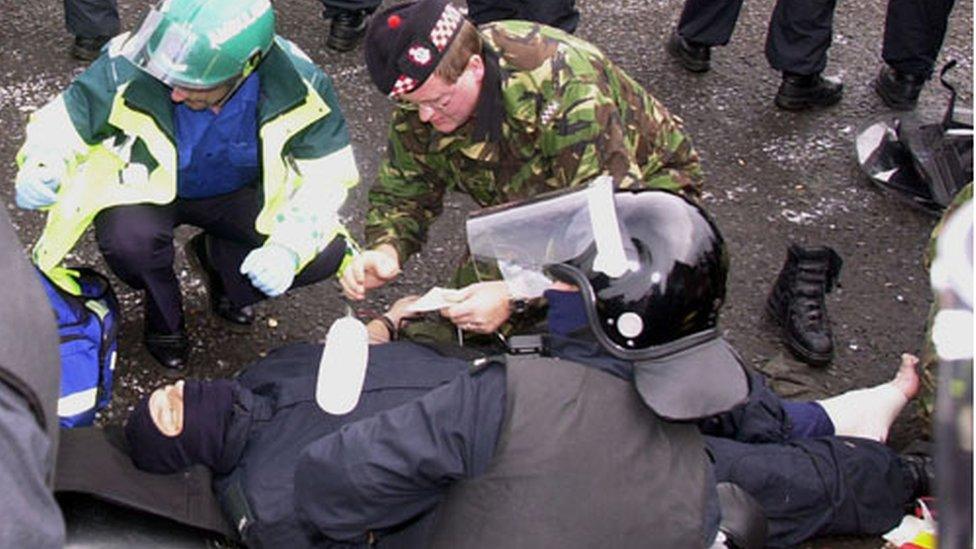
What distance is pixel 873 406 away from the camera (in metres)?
3.28

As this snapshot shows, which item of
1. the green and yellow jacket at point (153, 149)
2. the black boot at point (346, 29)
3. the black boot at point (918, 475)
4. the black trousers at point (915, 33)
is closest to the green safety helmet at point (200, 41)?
the green and yellow jacket at point (153, 149)

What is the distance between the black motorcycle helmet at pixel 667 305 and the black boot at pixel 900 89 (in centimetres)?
256

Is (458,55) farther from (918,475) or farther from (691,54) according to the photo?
(691,54)

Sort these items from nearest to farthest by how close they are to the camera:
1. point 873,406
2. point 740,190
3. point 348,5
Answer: point 873,406
point 740,190
point 348,5

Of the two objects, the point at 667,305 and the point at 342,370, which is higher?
the point at 667,305

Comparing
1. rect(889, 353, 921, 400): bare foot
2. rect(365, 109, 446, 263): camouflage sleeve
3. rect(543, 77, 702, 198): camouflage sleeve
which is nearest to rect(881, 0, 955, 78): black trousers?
rect(889, 353, 921, 400): bare foot

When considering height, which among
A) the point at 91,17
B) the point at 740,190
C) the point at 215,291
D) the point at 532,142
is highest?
the point at 532,142

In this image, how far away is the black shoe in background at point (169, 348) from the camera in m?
3.46

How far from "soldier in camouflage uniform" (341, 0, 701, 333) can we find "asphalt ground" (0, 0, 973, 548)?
623mm

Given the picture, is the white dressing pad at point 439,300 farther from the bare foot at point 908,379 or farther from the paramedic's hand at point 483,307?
the bare foot at point 908,379

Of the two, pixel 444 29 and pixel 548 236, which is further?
pixel 444 29

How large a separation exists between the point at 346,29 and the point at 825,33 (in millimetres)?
1733

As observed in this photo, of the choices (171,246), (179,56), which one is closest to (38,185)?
(171,246)

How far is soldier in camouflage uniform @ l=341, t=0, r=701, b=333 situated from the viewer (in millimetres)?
2824
